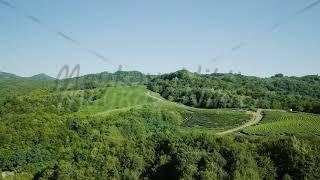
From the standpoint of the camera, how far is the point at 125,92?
13812 centimetres

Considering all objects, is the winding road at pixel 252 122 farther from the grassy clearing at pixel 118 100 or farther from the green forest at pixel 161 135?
the grassy clearing at pixel 118 100

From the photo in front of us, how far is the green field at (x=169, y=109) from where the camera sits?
9412cm

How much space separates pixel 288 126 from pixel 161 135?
30725 millimetres

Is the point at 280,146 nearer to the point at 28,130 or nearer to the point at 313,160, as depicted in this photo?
the point at 313,160

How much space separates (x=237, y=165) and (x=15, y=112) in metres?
86.0

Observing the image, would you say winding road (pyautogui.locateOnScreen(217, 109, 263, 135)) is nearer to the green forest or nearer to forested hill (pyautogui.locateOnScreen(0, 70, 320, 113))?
the green forest

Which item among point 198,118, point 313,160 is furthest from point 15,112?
point 313,160

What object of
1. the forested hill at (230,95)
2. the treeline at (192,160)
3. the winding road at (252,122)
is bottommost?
the treeline at (192,160)

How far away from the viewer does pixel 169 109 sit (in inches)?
4380

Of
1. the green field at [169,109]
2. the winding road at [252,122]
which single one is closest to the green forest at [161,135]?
the green field at [169,109]

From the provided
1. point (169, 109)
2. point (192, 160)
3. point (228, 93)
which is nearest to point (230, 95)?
point (228, 93)

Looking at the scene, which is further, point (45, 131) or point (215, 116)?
point (215, 116)

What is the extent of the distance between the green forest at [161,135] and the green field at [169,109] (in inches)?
11.1

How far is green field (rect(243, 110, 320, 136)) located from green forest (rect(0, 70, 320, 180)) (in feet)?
0.59
